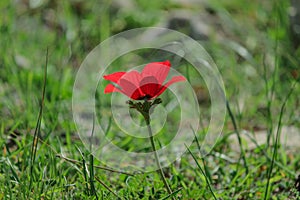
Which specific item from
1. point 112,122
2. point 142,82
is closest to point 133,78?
point 142,82

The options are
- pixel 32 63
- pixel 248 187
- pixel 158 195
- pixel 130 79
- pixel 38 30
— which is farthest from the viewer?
pixel 38 30

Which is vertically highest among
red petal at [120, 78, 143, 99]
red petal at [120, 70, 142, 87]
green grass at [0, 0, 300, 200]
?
green grass at [0, 0, 300, 200]

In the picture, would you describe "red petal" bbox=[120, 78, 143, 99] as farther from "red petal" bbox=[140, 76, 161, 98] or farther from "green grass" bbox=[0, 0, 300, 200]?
"green grass" bbox=[0, 0, 300, 200]

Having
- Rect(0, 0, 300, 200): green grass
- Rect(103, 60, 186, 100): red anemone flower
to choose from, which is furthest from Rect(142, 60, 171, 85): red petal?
Rect(0, 0, 300, 200): green grass

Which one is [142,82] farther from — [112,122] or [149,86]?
[112,122]

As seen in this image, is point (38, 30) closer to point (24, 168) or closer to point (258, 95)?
point (258, 95)

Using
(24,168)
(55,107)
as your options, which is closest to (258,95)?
(55,107)
